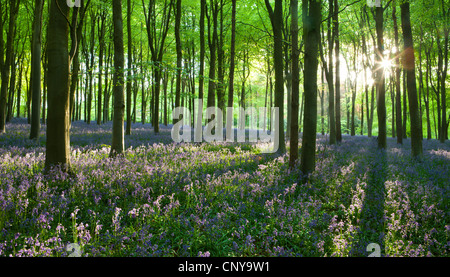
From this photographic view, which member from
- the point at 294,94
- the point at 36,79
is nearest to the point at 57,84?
the point at 294,94

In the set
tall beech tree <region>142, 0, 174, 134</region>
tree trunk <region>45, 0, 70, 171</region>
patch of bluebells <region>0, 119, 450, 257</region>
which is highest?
tall beech tree <region>142, 0, 174, 134</region>

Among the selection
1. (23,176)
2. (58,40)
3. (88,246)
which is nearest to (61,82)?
(58,40)

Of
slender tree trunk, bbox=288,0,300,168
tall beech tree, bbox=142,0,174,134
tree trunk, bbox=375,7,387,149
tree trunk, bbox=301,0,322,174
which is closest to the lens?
tree trunk, bbox=301,0,322,174

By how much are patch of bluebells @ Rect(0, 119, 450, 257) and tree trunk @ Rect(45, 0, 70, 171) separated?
559 millimetres

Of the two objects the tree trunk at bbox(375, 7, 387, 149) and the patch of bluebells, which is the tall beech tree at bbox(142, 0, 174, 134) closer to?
the patch of bluebells

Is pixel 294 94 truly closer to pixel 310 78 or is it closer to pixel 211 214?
pixel 310 78

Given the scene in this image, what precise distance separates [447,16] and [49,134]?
22111mm

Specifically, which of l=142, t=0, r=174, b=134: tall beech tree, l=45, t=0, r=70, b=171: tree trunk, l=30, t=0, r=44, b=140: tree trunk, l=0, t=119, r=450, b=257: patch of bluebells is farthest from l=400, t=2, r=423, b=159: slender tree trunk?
l=30, t=0, r=44, b=140: tree trunk

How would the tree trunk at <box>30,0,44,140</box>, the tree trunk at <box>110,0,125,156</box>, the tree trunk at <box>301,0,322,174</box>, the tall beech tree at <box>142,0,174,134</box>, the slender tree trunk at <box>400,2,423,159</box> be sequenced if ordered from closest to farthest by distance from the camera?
the tree trunk at <box>301,0,322,174</box> < the tree trunk at <box>110,0,125,156</box> < the slender tree trunk at <box>400,2,423,159</box> < the tree trunk at <box>30,0,44,140</box> < the tall beech tree at <box>142,0,174,134</box>

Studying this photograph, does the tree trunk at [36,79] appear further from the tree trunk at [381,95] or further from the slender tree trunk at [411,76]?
the tree trunk at [381,95]

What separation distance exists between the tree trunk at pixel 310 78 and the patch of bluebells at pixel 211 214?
0.55m

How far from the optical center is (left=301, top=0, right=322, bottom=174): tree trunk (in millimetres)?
6133

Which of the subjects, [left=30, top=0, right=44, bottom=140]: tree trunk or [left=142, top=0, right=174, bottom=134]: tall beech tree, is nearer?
[left=30, top=0, right=44, bottom=140]: tree trunk
